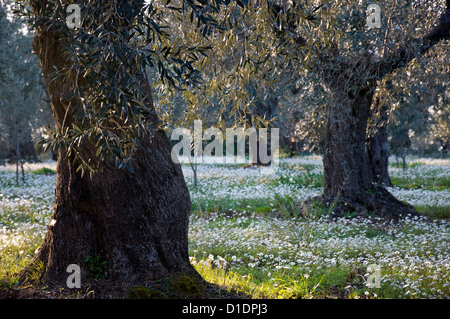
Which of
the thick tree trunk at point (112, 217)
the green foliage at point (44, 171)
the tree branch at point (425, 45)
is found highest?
the tree branch at point (425, 45)

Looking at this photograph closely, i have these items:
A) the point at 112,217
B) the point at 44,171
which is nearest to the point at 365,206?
the point at 112,217

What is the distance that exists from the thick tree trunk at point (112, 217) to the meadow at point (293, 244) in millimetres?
968

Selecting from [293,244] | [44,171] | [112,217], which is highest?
[112,217]

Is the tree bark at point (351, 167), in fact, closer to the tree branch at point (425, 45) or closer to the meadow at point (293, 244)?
the meadow at point (293, 244)

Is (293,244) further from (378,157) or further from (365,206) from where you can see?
(378,157)

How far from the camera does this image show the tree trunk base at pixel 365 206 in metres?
12.1

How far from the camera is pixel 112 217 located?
17.9 feet

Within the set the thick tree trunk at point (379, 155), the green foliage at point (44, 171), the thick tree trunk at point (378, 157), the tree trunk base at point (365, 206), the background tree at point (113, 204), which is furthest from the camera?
the green foliage at point (44, 171)

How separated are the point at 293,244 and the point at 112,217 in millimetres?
4818

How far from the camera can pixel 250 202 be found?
14727mm

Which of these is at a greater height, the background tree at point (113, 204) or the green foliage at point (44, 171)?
the background tree at point (113, 204)

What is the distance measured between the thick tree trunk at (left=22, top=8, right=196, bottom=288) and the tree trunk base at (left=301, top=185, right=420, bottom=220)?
273 inches

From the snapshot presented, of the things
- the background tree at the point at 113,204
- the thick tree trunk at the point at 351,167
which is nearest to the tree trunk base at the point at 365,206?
the thick tree trunk at the point at 351,167

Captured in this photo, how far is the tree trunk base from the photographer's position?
12.1m
